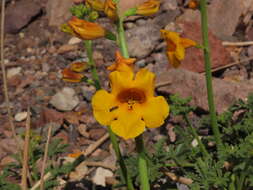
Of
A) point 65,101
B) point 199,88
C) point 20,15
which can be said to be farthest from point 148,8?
point 20,15

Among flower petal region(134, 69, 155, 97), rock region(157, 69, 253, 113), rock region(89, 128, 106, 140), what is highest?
flower petal region(134, 69, 155, 97)

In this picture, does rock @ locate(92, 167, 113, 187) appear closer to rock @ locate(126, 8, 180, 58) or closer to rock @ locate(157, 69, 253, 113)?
rock @ locate(157, 69, 253, 113)

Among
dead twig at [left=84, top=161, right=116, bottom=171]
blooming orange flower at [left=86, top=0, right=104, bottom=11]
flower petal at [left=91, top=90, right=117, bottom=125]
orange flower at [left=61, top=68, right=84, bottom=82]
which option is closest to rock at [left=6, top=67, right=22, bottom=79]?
dead twig at [left=84, top=161, right=116, bottom=171]

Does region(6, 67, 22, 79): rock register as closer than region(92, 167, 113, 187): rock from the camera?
No

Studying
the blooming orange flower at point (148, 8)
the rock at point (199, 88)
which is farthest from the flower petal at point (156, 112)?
the rock at point (199, 88)

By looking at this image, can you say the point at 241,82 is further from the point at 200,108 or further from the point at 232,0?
the point at 232,0

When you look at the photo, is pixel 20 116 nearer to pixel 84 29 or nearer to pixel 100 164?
pixel 100 164

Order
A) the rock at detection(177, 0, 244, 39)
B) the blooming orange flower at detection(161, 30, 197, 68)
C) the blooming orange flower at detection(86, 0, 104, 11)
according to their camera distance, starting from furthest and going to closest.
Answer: the rock at detection(177, 0, 244, 39)
the blooming orange flower at detection(161, 30, 197, 68)
the blooming orange flower at detection(86, 0, 104, 11)

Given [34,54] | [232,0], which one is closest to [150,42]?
[232,0]
